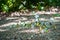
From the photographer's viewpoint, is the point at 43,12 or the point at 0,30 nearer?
the point at 0,30

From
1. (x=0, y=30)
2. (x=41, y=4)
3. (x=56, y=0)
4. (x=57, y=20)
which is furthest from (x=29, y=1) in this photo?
(x=0, y=30)

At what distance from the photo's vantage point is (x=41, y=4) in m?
9.69

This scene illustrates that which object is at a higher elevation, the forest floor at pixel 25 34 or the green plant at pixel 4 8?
the green plant at pixel 4 8

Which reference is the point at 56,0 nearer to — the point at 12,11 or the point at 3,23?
the point at 12,11

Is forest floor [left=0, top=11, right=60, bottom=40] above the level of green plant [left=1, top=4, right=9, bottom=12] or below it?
below

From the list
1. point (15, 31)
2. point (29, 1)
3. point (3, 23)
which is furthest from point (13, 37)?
point (29, 1)

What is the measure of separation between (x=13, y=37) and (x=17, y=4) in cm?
346

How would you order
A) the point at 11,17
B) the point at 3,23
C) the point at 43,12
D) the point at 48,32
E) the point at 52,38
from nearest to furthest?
1. the point at 52,38
2. the point at 48,32
3. the point at 3,23
4. the point at 11,17
5. the point at 43,12

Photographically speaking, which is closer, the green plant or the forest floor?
the forest floor

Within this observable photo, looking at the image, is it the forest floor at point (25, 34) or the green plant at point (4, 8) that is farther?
the green plant at point (4, 8)

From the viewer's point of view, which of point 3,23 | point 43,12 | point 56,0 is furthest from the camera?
point 56,0

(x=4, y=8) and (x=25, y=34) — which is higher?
(x=4, y=8)

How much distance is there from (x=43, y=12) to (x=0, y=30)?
2924mm

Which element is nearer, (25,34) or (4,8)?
(25,34)
